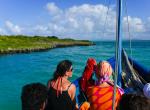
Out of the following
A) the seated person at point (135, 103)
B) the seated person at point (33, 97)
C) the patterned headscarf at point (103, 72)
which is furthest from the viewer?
the patterned headscarf at point (103, 72)

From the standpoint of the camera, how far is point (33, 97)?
3.22m

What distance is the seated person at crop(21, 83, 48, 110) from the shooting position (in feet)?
10.6

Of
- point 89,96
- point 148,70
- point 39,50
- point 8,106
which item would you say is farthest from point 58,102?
point 39,50

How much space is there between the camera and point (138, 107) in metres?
2.47

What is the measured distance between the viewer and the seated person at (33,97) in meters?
3.23

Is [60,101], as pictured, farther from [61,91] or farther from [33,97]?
[33,97]

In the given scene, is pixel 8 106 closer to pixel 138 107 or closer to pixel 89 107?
pixel 89 107

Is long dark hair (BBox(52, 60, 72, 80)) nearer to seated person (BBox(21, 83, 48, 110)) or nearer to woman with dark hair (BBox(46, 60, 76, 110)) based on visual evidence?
woman with dark hair (BBox(46, 60, 76, 110))

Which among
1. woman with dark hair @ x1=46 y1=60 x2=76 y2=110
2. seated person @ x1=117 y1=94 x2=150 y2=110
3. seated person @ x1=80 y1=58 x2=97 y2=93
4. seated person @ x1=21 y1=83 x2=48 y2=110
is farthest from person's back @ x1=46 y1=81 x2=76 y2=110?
seated person @ x1=80 y1=58 x2=97 y2=93

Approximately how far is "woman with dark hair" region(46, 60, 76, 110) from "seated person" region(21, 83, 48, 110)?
3.47 ft

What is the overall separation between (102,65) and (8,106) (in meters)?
9.75

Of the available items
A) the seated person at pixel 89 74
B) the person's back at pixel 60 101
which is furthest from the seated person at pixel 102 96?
the seated person at pixel 89 74

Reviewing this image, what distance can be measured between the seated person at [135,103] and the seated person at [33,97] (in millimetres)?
916

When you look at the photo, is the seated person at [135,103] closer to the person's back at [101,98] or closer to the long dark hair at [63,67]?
the person's back at [101,98]
